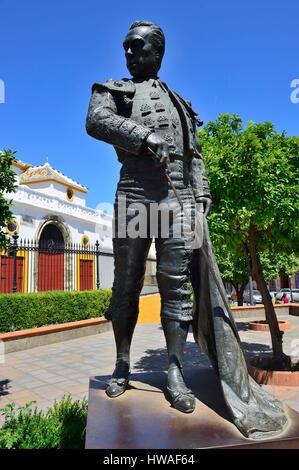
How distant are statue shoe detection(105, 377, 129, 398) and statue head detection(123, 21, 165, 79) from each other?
2308mm

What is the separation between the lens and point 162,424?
6.88 ft

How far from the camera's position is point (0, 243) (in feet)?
15.9

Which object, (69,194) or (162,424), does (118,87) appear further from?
(69,194)

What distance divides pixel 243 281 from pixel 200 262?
14984mm

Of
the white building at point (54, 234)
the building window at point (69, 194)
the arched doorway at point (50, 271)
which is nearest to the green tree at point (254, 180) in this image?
the white building at point (54, 234)

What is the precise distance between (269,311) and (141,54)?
4.72 meters

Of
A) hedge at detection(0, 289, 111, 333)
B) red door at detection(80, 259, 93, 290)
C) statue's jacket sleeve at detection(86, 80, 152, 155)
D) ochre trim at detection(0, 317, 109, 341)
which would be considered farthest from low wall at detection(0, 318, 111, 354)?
red door at detection(80, 259, 93, 290)

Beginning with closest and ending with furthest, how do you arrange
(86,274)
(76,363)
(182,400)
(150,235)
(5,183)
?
(182,400) → (150,235) → (5,183) → (76,363) → (86,274)

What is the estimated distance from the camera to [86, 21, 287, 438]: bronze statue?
7.89ft

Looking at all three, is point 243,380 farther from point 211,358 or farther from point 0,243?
point 0,243

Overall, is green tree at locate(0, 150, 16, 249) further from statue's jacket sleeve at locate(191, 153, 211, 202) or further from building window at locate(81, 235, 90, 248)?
building window at locate(81, 235, 90, 248)

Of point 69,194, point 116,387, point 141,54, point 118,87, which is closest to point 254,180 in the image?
point 141,54
